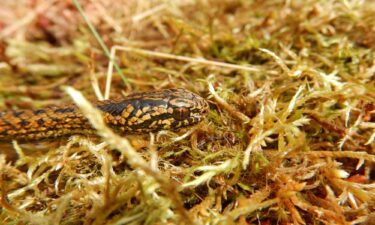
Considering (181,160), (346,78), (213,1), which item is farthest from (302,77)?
(213,1)

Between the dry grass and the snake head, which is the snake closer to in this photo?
the snake head

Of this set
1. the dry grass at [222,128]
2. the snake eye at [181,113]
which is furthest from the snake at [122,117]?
the dry grass at [222,128]

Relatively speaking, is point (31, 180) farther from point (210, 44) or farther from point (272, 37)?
point (272, 37)

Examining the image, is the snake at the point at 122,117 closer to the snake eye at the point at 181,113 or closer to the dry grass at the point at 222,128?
the snake eye at the point at 181,113

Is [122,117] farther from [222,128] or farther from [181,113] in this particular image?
[222,128]

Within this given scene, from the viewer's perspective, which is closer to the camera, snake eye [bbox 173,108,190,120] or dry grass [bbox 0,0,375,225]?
dry grass [bbox 0,0,375,225]

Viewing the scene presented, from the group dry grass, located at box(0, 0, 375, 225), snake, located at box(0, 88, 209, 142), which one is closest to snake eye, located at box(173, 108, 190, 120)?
snake, located at box(0, 88, 209, 142)
